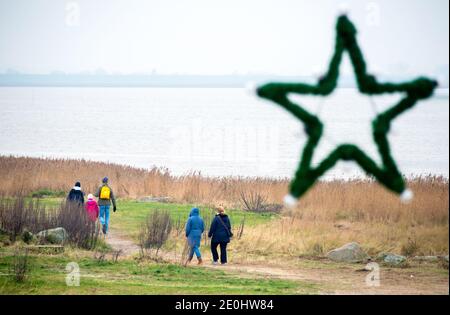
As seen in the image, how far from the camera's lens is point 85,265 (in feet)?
66.8

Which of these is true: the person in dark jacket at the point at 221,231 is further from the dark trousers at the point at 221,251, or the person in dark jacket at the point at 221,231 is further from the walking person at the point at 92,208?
the walking person at the point at 92,208

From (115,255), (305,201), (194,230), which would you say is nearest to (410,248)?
(194,230)

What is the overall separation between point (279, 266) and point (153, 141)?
74.9 metres

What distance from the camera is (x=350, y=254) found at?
73.6 feet

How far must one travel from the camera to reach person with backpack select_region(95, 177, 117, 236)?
24750 millimetres

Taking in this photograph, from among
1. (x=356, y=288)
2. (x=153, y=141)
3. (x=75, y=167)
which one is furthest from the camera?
(x=153, y=141)

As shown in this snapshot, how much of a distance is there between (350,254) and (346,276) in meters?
2.11

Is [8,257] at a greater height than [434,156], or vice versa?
[434,156]

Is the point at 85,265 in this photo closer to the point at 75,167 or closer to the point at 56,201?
the point at 56,201

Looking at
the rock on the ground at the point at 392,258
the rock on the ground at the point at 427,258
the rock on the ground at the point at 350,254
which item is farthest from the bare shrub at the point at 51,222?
the rock on the ground at the point at 427,258

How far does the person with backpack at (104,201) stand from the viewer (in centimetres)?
2475

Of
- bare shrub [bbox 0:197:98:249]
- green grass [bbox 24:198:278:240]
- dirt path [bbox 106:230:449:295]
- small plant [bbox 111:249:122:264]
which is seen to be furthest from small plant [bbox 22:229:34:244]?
green grass [bbox 24:198:278:240]

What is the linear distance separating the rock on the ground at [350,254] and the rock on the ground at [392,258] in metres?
0.41
